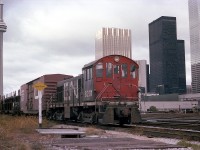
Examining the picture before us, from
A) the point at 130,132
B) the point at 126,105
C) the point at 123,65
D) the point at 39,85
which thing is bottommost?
the point at 130,132

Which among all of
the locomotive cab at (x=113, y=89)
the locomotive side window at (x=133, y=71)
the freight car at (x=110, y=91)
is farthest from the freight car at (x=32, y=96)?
the locomotive side window at (x=133, y=71)

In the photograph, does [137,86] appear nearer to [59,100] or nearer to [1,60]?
[59,100]

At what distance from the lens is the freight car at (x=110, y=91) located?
760 inches

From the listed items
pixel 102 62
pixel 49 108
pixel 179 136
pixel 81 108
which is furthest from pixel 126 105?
pixel 49 108

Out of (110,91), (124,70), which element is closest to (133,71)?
(124,70)

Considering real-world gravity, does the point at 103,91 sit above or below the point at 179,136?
Result: above

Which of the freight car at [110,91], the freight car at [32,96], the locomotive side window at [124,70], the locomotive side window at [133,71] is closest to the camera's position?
the freight car at [110,91]

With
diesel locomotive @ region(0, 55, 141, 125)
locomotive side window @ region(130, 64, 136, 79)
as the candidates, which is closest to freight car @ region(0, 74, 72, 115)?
diesel locomotive @ region(0, 55, 141, 125)

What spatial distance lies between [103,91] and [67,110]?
6.36 m

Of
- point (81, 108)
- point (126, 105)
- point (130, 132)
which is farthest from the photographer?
point (81, 108)

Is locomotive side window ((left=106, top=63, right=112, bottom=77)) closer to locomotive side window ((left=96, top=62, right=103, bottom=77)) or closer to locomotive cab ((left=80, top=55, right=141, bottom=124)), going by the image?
locomotive cab ((left=80, top=55, right=141, bottom=124))

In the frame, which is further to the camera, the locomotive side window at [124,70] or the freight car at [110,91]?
the locomotive side window at [124,70]

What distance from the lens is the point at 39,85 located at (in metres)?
18.2

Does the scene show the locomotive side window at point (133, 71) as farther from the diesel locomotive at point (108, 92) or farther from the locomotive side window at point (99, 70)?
the locomotive side window at point (99, 70)
